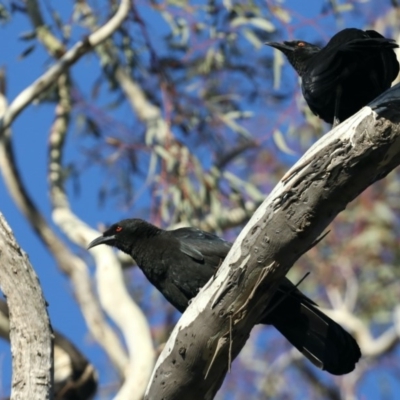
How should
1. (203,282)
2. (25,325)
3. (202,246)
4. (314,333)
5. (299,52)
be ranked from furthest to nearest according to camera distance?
(299,52), (202,246), (203,282), (314,333), (25,325)

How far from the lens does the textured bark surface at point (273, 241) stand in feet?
12.5

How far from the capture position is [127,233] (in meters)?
5.61

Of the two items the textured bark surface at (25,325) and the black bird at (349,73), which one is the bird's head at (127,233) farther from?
the textured bark surface at (25,325)

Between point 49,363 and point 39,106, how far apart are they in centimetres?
630

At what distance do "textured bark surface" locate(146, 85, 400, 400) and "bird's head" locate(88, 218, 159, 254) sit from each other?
1507 millimetres

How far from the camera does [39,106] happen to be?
402 inches

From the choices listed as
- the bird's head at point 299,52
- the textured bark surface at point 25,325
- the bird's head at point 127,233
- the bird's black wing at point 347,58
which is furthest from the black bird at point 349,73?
the textured bark surface at point 25,325

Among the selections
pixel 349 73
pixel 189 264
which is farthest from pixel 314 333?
pixel 349 73

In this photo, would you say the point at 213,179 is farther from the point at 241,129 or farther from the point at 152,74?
the point at 152,74

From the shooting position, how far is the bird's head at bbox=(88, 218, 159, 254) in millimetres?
5500

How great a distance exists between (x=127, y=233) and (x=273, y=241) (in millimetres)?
1863

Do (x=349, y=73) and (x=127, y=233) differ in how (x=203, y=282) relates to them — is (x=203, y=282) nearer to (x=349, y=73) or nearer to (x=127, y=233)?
(x=127, y=233)

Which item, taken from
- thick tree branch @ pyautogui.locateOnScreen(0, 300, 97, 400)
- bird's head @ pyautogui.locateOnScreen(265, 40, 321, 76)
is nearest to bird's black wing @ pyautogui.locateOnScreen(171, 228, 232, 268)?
bird's head @ pyautogui.locateOnScreen(265, 40, 321, 76)

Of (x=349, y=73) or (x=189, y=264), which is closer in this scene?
(x=349, y=73)
